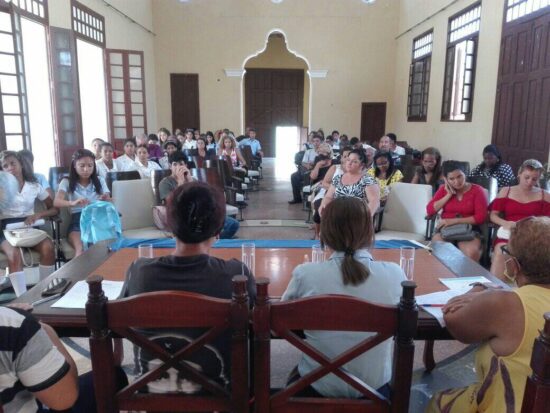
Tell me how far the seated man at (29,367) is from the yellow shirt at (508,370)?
1115mm

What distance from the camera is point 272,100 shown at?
547 inches

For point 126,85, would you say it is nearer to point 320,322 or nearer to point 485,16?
point 485,16

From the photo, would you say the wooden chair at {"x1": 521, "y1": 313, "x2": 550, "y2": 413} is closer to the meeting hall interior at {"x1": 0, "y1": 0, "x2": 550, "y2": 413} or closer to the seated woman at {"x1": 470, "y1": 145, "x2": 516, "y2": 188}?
the meeting hall interior at {"x1": 0, "y1": 0, "x2": 550, "y2": 413}

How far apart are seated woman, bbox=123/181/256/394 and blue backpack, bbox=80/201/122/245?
1.94 meters

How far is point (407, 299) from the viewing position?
109 cm

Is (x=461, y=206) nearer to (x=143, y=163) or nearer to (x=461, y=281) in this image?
(x=461, y=281)

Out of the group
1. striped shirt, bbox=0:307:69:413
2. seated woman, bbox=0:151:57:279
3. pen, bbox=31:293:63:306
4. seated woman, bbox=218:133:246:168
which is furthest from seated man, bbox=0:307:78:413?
seated woman, bbox=218:133:246:168

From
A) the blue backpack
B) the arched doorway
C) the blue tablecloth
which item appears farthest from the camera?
the arched doorway

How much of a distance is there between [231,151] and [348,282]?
6.40m

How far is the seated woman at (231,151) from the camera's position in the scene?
7531mm

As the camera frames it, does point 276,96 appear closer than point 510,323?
No

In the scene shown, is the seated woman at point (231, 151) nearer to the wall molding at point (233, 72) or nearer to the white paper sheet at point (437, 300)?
the wall molding at point (233, 72)

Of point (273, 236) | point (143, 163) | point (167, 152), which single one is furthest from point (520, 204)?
point (167, 152)

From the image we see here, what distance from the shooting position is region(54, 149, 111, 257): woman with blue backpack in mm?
3525
